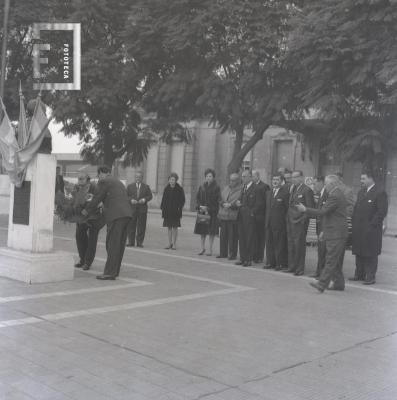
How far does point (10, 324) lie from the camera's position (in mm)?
6273

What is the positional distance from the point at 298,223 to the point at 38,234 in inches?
178

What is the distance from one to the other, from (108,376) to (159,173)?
108 ft

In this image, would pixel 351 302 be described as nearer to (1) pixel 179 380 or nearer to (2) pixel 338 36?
(1) pixel 179 380

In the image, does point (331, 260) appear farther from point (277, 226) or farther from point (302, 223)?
point (277, 226)

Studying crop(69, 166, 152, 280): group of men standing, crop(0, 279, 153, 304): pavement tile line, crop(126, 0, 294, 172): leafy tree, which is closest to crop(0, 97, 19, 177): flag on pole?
crop(69, 166, 152, 280): group of men standing

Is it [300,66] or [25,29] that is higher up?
[25,29]

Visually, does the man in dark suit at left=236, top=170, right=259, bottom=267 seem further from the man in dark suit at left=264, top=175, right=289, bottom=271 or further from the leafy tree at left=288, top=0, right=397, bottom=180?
the leafy tree at left=288, top=0, right=397, bottom=180

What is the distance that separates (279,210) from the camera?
1108 centimetres

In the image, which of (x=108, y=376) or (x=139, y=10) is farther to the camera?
(x=139, y=10)

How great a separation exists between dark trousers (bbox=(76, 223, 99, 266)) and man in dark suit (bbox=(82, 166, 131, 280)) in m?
0.62

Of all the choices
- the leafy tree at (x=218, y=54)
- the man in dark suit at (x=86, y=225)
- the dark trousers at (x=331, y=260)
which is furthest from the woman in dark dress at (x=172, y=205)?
the dark trousers at (x=331, y=260)

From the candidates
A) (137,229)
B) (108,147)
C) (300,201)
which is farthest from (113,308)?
(108,147)

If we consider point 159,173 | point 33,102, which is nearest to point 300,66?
point 33,102

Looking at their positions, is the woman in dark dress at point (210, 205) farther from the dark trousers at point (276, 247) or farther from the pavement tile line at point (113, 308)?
the pavement tile line at point (113, 308)
